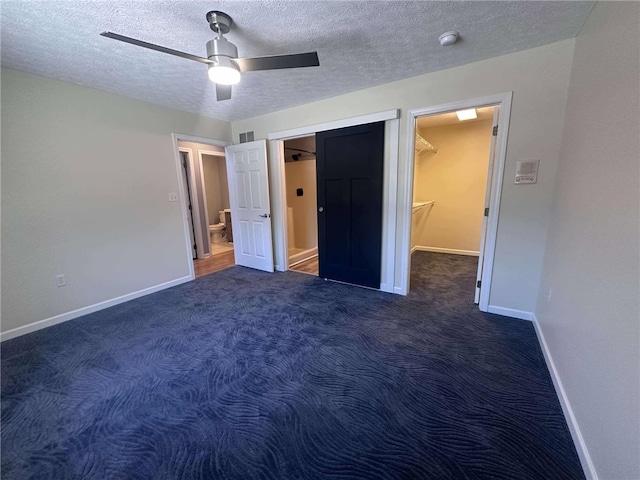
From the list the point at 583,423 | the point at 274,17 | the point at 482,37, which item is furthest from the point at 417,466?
the point at 482,37

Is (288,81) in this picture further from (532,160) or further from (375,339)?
(375,339)

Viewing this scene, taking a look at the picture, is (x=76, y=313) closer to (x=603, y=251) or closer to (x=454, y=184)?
(x=603, y=251)

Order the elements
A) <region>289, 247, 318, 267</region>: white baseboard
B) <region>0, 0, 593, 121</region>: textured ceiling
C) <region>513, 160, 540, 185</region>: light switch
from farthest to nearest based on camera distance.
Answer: <region>289, 247, 318, 267</region>: white baseboard < <region>513, 160, 540, 185</region>: light switch < <region>0, 0, 593, 121</region>: textured ceiling

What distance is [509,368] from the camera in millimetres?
1817

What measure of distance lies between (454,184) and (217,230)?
5508mm

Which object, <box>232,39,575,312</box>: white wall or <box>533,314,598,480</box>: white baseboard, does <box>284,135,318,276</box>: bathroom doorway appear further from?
<box>533,314,598,480</box>: white baseboard

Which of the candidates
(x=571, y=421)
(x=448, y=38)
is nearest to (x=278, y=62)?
(x=448, y=38)

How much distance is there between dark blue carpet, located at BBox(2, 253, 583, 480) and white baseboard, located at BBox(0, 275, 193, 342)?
107 mm

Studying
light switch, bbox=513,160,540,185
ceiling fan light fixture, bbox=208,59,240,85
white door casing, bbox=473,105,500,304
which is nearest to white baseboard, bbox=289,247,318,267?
white door casing, bbox=473,105,500,304

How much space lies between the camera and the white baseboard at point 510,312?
2.45 metres

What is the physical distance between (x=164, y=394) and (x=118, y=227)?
227 cm

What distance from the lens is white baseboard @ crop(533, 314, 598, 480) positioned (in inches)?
44.1

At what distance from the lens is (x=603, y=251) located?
121 centimetres

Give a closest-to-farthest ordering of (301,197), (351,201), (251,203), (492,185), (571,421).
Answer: (571,421) < (492,185) < (351,201) < (251,203) < (301,197)
